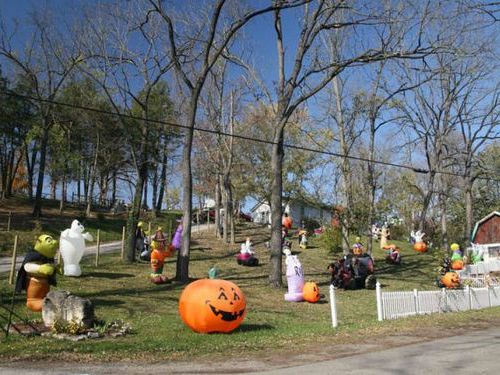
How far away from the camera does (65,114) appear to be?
4825 cm

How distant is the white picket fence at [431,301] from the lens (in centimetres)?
1430

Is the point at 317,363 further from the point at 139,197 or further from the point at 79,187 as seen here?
the point at 79,187

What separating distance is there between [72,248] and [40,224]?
54.3 feet

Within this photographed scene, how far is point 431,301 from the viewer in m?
16.2

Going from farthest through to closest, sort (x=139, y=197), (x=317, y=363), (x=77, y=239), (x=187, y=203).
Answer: (x=139, y=197) < (x=187, y=203) < (x=77, y=239) < (x=317, y=363)

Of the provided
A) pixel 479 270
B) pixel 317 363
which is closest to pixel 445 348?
pixel 317 363

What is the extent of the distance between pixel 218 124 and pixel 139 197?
10.5 meters

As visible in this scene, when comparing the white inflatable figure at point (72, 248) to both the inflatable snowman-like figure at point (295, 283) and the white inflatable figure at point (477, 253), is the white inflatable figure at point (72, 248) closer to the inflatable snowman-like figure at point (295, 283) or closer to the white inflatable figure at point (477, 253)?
the inflatable snowman-like figure at point (295, 283)

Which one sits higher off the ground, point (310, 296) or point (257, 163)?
point (257, 163)

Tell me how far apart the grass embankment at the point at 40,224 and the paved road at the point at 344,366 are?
20.2m

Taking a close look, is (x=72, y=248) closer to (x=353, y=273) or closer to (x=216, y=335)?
(x=216, y=335)

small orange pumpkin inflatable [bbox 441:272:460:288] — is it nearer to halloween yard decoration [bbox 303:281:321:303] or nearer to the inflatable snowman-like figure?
halloween yard decoration [bbox 303:281:321:303]

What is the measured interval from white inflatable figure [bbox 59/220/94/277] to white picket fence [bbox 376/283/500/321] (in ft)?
31.8

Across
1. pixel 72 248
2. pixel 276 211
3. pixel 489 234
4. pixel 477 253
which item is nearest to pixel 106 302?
pixel 72 248
